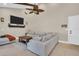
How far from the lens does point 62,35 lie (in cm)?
236

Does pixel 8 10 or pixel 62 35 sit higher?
pixel 8 10

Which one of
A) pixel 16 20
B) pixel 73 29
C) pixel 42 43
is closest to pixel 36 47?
pixel 42 43

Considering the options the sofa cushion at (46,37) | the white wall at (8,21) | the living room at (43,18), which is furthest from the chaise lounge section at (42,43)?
the white wall at (8,21)

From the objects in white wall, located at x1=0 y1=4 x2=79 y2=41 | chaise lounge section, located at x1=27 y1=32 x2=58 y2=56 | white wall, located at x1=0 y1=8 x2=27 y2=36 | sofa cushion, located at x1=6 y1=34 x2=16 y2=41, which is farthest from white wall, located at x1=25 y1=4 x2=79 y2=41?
sofa cushion, located at x1=6 y1=34 x2=16 y2=41

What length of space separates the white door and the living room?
7 cm

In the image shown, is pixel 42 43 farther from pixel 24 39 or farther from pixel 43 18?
pixel 43 18

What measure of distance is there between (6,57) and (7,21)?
0.78 m

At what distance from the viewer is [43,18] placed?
7.86 ft

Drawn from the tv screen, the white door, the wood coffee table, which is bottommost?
the wood coffee table

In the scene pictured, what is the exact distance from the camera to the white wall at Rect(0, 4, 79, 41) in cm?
229

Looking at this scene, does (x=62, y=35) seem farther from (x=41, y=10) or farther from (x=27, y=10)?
(x=27, y=10)

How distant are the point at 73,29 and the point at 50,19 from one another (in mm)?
548

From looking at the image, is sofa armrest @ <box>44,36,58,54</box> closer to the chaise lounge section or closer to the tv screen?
the chaise lounge section

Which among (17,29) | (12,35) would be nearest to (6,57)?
(12,35)
